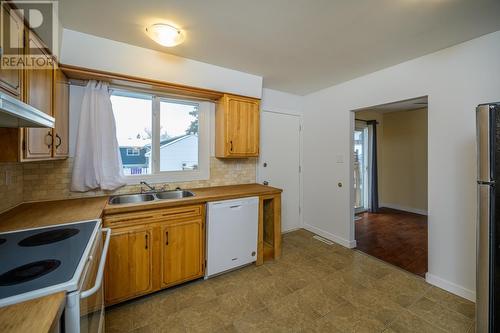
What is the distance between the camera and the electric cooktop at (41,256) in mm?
796

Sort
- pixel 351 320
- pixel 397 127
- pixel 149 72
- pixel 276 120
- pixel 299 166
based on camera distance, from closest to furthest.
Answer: pixel 351 320
pixel 149 72
pixel 276 120
pixel 299 166
pixel 397 127

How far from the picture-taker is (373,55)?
224 cm

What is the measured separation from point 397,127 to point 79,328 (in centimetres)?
632

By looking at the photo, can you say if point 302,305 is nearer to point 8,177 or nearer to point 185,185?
point 185,185

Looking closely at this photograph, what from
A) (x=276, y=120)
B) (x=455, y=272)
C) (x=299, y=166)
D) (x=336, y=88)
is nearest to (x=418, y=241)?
(x=455, y=272)

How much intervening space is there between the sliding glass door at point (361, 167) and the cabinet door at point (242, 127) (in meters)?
3.23

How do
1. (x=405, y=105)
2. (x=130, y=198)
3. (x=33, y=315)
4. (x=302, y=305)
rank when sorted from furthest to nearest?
(x=405, y=105) → (x=130, y=198) → (x=302, y=305) → (x=33, y=315)

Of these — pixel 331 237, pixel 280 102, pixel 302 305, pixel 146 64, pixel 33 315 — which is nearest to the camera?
pixel 33 315

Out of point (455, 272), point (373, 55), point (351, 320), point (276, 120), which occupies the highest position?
point (373, 55)

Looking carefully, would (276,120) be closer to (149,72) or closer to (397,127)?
(149,72)

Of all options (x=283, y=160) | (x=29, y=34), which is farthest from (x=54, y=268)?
(x=283, y=160)

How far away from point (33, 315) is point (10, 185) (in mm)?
1714

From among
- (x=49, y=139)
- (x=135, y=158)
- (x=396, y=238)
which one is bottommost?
(x=396, y=238)

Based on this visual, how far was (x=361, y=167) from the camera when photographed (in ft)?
16.5
